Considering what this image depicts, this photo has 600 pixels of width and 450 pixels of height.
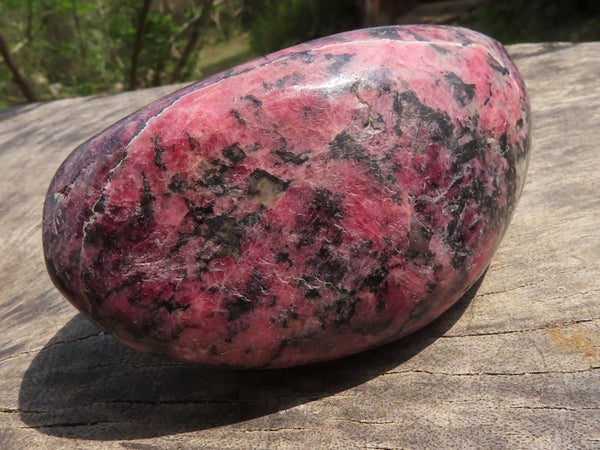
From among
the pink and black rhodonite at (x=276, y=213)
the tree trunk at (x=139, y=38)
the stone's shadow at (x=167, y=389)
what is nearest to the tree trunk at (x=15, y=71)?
the tree trunk at (x=139, y=38)

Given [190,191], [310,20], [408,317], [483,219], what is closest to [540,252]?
[483,219]

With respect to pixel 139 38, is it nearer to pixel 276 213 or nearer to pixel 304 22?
pixel 276 213

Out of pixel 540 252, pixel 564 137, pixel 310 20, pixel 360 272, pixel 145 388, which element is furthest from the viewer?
pixel 310 20

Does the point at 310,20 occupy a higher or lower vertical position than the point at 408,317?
lower

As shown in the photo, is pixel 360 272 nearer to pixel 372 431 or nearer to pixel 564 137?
pixel 372 431

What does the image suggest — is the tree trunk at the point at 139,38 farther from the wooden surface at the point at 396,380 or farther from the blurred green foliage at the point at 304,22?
the blurred green foliage at the point at 304,22

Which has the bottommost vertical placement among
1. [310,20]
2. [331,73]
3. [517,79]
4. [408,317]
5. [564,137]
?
[310,20]
